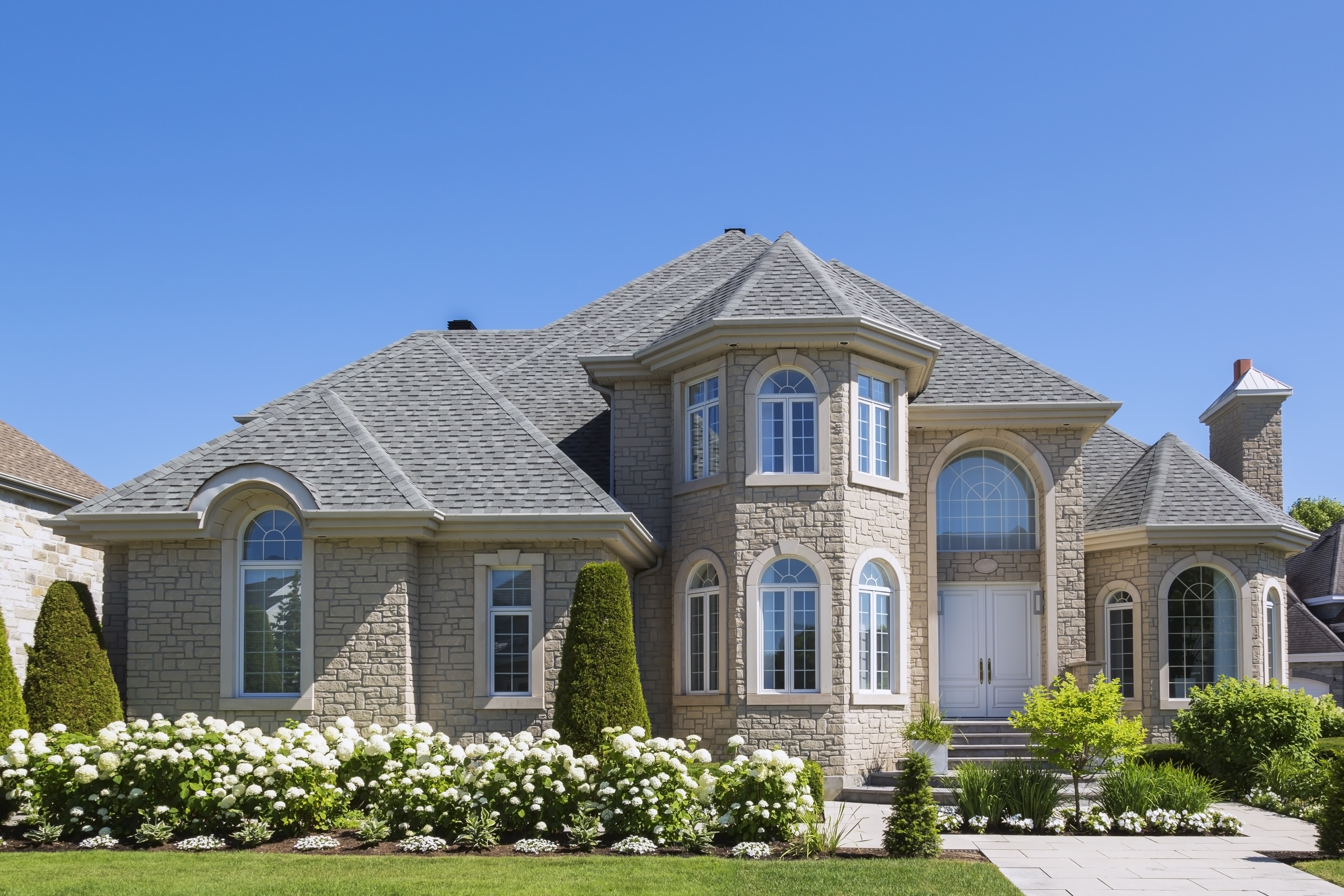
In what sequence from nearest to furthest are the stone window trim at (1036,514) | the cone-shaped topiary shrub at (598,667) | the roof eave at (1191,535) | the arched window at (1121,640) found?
1. the cone-shaped topiary shrub at (598,667)
2. the stone window trim at (1036,514)
3. the roof eave at (1191,535)
4. the arched window at (1121,640)

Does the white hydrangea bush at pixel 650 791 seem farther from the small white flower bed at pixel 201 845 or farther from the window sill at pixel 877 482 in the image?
the window sill at pixel 877 482

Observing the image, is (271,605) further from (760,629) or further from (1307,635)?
(1307,635)

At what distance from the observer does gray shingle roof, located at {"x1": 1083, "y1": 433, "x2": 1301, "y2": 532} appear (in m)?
19.3

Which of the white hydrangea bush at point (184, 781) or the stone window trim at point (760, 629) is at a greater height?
the stone window trim at point (760, 629)

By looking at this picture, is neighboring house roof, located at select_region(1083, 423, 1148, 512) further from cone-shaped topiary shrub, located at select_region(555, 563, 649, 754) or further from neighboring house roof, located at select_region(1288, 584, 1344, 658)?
cone-shaped topiary shrub, located at select_region(555, 563, 649, 754)

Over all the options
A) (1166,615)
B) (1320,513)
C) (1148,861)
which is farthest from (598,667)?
(1320,513)

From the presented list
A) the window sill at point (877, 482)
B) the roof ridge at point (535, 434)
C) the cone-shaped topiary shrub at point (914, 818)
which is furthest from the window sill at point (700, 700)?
the cone-shaped topiary shrub at point (914, 818)

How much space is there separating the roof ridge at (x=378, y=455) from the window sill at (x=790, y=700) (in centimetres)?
490

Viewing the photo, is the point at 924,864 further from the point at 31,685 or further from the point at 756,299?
the point at 31,685

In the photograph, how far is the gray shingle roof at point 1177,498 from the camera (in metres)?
19.3

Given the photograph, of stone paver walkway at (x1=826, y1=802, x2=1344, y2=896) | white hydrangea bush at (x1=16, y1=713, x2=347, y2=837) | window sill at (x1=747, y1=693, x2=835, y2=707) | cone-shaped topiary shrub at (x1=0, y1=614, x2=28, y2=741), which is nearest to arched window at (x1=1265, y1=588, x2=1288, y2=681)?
stone paver walkway at (x1=826, y1=802, x2=1344, y2=896)

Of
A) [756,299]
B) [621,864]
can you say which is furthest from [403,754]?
[756,299]

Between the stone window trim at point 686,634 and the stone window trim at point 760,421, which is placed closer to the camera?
the stone window trim at point 760,421

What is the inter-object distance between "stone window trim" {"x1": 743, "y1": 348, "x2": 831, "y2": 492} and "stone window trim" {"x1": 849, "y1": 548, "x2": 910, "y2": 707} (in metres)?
0.62
